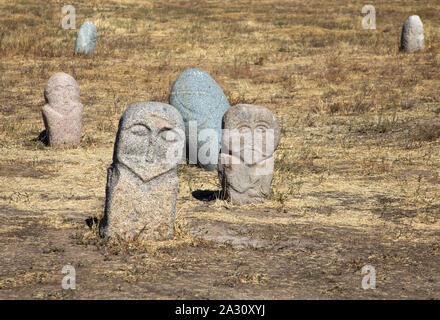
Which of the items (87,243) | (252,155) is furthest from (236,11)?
(87,243)

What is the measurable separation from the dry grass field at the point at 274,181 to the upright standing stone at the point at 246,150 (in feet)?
0.85

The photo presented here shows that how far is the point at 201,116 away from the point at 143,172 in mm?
3927

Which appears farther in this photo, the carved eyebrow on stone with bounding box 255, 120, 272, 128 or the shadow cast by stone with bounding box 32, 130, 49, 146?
the shadow cast by stone with bounding box 32, 130, 49, 146

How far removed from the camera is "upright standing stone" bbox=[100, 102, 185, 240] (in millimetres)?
6078

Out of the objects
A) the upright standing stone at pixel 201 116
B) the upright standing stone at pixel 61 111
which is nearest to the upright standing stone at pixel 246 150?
the upright standing stone at pixel 201 116

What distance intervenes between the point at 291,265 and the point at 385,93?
10527mm

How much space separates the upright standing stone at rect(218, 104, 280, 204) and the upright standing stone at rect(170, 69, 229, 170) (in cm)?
199

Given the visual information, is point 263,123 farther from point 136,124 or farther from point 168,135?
point 136,124

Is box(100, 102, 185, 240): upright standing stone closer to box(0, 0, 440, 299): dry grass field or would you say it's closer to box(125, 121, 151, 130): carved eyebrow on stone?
box(125, 121, 151, 130): carved eyebrow on stone

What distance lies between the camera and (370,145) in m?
11.4

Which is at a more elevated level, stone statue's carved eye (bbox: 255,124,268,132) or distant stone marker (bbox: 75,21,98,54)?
distant stone marker (bbox: 75,21,98,54)

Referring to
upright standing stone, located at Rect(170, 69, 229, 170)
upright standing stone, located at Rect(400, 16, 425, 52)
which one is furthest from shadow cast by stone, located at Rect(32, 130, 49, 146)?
upright standing stone, located at Rect(400, 16, 425, 52)
